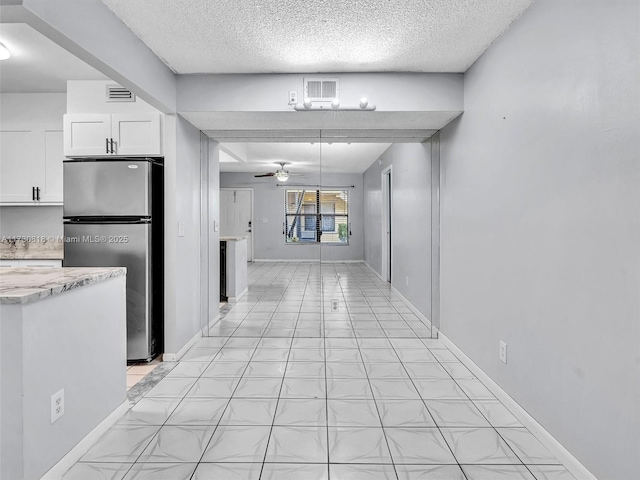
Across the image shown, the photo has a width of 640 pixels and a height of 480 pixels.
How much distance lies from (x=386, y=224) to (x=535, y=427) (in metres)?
4.72

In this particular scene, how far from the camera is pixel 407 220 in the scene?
5066mm

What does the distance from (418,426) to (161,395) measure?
1684mm

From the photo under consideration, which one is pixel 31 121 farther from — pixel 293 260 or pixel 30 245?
pixel 293 260

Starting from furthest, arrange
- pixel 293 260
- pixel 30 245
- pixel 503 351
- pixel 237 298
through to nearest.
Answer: pixel 293 260 → pixel 237 298 → pixel 30 245 → pixel 503 351

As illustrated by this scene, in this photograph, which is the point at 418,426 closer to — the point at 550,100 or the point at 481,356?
the point at 481,356

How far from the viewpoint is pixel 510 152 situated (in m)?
2.38

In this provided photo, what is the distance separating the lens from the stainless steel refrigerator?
10.1ft

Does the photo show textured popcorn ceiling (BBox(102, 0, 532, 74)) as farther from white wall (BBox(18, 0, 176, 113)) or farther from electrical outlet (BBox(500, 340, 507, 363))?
electrical outlet (BBox(500, 340, 507, 363))

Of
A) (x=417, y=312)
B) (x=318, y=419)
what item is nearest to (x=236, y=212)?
(x=417, y=312)

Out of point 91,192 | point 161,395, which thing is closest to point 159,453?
point 161,395

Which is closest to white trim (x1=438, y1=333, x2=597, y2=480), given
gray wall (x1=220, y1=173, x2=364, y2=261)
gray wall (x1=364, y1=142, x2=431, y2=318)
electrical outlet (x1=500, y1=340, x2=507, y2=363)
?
electrical outlet (x1=500, y1=340, x2=507, y2=363)

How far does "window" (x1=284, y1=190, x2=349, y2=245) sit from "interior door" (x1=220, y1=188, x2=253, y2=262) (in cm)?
379

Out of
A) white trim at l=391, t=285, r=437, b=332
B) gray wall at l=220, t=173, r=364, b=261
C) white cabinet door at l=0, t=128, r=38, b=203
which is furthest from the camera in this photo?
gray wall at l=220, t=173, r=364, b=261

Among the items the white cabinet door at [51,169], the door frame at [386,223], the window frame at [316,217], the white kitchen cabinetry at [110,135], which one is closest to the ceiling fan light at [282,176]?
the window frame at [316,217]
